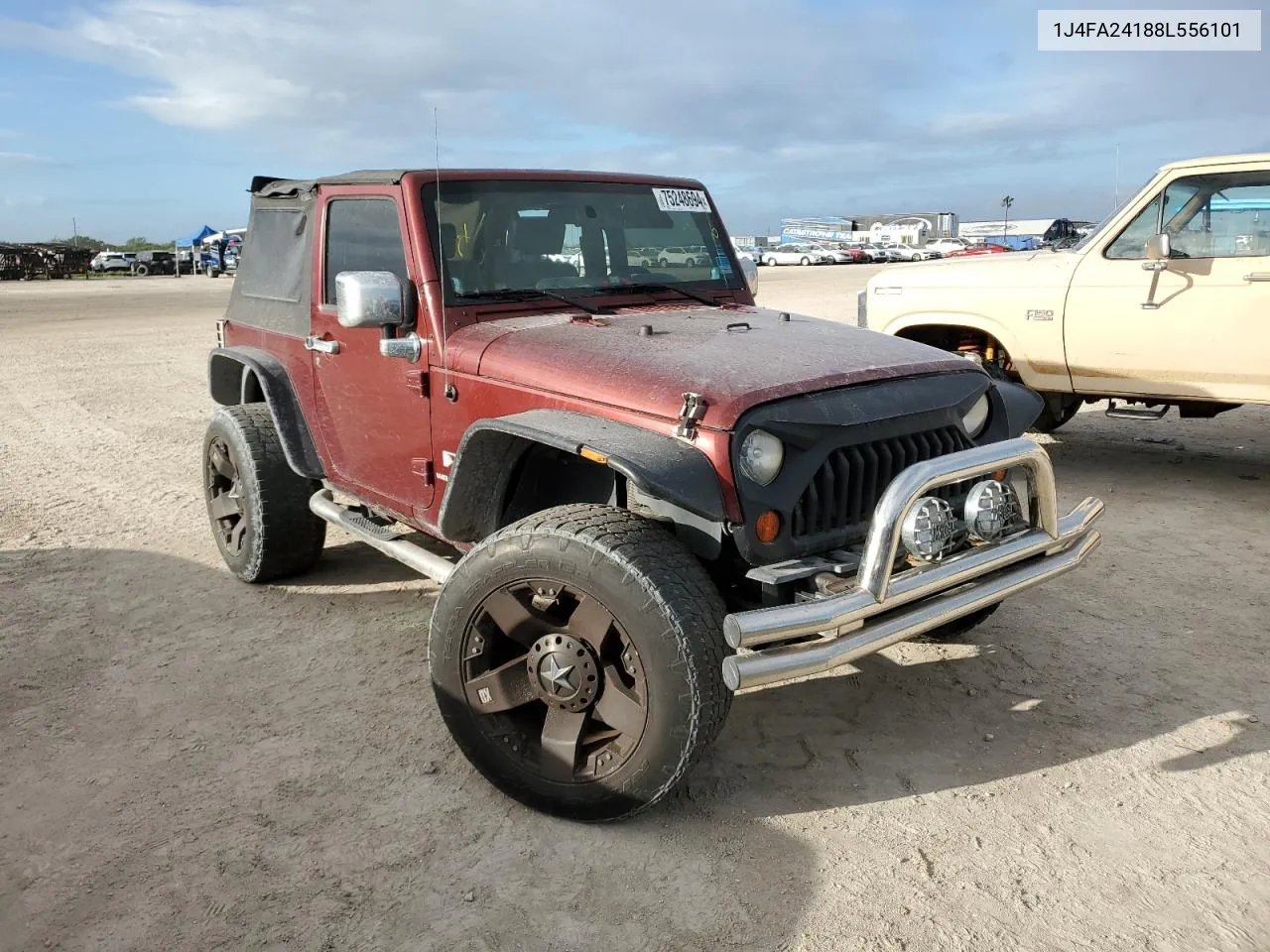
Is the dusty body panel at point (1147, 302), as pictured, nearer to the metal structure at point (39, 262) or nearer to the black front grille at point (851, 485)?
the black front grille at point (851, 485)

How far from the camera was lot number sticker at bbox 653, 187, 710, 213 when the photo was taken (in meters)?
4.54

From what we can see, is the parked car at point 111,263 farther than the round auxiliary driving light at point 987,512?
Yes

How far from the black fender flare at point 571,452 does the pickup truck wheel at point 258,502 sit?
148 cm

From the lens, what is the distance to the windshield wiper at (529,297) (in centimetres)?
383

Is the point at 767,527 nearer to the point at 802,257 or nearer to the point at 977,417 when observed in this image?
the point at 977,417

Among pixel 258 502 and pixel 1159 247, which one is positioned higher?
pixel 1159 247

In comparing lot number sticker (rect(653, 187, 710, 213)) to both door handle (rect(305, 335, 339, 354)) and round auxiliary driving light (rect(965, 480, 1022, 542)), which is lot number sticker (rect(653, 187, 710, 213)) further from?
round auxiliary driving light (rect(965, 480, 1022, 542))

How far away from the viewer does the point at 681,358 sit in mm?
3201

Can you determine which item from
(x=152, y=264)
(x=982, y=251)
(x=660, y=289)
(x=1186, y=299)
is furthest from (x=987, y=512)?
(x=152, y=264)

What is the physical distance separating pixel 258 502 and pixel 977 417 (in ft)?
10.3

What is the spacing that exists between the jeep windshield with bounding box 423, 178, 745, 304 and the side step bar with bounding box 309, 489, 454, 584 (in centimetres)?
98

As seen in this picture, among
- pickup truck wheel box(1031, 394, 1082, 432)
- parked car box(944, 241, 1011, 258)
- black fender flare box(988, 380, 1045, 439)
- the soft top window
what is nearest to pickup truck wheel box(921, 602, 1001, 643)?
black fender flare box(988, 380, 1045, 439)

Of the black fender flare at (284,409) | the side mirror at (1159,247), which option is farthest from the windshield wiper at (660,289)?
the side mirror at (1159,247)

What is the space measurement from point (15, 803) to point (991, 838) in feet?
9.65
